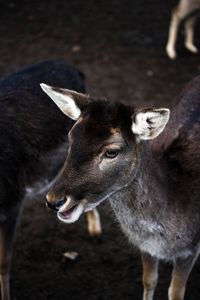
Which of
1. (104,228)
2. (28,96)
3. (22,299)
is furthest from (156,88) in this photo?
(22,299)

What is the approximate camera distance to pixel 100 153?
358 centimetres

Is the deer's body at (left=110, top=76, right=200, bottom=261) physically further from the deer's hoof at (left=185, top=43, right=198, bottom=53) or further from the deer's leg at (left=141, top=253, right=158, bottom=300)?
the deer's hoof at (left=185, top=43, right=198, bottom=53)

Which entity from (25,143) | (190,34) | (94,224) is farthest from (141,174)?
(190,34)

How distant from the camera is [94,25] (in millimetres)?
9906

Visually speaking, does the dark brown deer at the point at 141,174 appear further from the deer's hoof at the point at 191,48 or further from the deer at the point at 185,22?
the deer's hoof at the point at 191,48

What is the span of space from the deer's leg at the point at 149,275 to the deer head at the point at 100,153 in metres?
1.07

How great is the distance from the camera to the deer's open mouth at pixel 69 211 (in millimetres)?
3541

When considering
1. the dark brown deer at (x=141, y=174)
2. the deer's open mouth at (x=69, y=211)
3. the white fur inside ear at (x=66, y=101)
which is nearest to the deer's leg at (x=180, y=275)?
the dark brown deer at (x=141, y=174)

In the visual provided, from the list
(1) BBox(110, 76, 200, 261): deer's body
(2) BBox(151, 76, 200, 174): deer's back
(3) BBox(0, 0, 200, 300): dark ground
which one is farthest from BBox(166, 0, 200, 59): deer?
(1) BBox(110, 76, 200, 261): deer's body

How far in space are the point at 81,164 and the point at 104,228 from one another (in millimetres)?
2557

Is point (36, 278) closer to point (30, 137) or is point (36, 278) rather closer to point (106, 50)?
point (30, 137)

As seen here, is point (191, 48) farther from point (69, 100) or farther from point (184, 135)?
point (69, 100)

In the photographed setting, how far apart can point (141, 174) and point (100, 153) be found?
454 millimetres

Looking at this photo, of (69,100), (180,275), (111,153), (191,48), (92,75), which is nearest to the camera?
(111,153)
